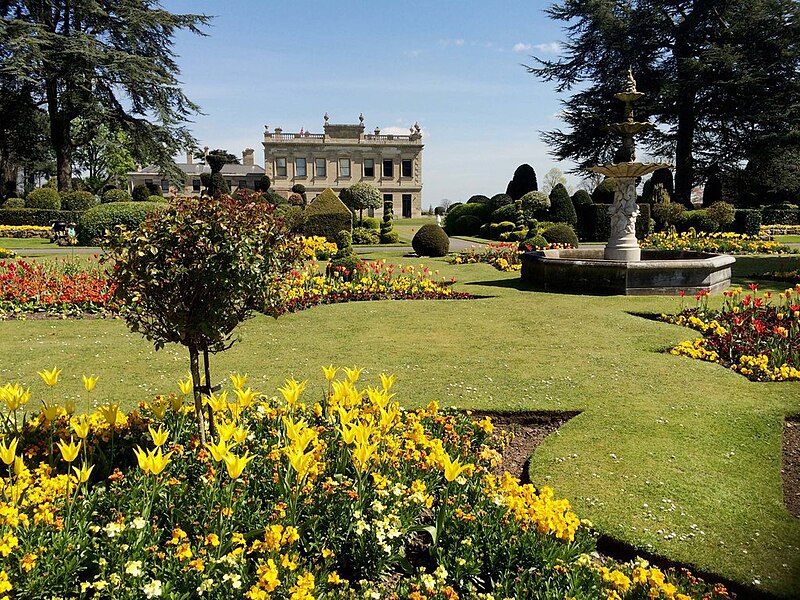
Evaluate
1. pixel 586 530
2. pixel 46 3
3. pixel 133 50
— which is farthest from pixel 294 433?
pixel 46 3

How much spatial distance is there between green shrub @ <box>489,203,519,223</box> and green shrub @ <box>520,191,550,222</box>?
1.61ft

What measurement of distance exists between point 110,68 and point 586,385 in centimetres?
3028

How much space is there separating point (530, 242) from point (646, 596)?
17.7m

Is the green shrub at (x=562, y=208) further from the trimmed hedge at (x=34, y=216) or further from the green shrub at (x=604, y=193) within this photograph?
the trimmed hedge at (x=34, y=216)

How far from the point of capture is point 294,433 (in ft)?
9.57

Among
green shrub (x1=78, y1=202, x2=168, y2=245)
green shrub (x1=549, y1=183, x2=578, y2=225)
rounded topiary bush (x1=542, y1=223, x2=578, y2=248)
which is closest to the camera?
rounded topiary bush (x1=542, y1=223, x2=578, y2=248)

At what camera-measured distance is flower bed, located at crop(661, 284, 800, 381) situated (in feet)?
20.6

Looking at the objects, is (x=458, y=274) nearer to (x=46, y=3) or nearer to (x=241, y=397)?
(x=241, y=397)

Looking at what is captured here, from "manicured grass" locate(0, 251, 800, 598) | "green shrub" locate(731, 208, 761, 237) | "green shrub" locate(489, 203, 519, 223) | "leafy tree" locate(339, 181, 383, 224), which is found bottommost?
"manicured grass" locate(0, 251, 800, 598)

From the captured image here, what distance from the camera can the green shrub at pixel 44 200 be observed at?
30.8m

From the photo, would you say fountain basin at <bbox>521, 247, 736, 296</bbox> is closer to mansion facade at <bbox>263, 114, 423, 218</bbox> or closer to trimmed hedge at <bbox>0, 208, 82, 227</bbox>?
trimmed hedge at <bbox>0, 208, 82, 227</bbox>

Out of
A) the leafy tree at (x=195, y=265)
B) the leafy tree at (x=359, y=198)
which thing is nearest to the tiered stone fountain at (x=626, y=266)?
the leafy tree at (x=195, y=265)

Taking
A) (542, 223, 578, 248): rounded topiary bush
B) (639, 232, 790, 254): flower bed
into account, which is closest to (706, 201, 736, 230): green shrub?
(639, 232, 790, 254): flower bed

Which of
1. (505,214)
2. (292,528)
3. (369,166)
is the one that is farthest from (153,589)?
(369,166)
